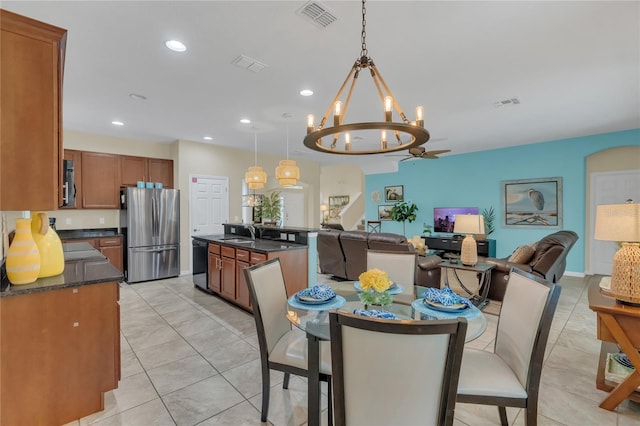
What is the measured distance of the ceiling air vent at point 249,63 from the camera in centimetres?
279

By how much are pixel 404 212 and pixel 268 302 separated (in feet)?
23.0

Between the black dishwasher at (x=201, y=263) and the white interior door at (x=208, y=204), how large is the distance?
1440 millimetres

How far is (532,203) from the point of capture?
6.43 m

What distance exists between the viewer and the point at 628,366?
7.02 ft

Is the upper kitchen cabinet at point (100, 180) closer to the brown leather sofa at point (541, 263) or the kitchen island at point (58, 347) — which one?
the kitchen island at point (58, 347)

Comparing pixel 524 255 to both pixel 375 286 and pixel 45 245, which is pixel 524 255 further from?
pixel 45 245

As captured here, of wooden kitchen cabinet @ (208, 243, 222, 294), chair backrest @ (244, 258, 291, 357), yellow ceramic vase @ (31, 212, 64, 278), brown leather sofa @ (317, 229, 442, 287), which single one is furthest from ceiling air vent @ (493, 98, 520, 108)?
yellow ceramic vase @ (31, 212, 64, 278)

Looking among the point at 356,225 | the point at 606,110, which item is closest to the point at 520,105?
the point at 606,110

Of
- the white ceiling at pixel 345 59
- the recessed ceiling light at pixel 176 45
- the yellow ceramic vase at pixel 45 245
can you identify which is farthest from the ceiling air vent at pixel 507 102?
the yellow ceramic vase at pixel 45 245

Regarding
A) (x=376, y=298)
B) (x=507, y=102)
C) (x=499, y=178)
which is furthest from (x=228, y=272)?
(x=499, y=178)

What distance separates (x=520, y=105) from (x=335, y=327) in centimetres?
446

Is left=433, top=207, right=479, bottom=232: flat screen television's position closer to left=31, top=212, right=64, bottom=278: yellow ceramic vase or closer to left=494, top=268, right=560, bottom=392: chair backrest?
left=494, top=268, right=560, bottom=392: chair backrest

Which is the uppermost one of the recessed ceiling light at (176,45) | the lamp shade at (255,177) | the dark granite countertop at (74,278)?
the recessed ceiling light at (176,45)

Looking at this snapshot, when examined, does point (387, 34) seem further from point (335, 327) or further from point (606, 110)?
point (606, 110)
